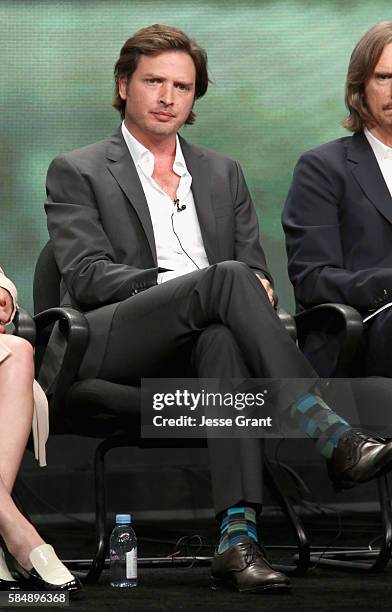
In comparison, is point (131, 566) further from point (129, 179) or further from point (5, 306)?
point (129, 179)

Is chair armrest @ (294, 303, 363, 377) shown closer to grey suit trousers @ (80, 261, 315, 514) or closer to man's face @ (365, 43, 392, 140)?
grey suit trousers @ (80, 261, 315, 514)

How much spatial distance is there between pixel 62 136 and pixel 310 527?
168 cm

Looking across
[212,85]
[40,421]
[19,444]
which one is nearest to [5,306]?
[40,421]

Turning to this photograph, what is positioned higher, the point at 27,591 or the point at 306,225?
the point at 306,225

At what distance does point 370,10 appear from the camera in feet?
13.0

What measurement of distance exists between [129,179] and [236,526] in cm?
118

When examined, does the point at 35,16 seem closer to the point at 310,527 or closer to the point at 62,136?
the point at 62,136

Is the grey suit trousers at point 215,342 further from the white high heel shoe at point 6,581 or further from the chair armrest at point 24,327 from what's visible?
the white high heel shoe at point 6,581

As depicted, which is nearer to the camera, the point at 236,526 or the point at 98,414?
the point at 236,526

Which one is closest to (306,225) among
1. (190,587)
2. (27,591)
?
(190,587)

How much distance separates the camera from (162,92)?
3146mm

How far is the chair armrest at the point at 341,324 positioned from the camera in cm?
267

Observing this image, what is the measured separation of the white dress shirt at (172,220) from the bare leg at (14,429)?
2.20 feet

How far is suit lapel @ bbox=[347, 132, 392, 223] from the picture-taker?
3.11 metres
